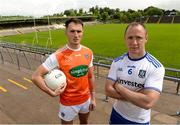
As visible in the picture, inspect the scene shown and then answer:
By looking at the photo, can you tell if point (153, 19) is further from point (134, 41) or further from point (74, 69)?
point (134, 41)

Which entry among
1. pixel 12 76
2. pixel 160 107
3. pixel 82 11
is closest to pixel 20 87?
pixel 12 76

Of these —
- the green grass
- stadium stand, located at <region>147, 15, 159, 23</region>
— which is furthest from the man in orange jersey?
stadium stand, located at <region>147, 15, 159, 23</region>

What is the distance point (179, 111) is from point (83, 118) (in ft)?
13.5

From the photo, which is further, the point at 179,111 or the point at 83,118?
the point at 179,111

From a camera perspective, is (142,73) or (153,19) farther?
(153,19)

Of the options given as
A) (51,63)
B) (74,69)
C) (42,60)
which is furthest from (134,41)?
(42,60)

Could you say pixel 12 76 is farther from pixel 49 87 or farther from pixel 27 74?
pixel 49 87

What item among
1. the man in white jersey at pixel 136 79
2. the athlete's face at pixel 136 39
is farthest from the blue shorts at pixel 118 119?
the athlete's face at pixel 136 39

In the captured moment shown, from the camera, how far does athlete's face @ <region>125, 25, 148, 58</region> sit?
3490 mm

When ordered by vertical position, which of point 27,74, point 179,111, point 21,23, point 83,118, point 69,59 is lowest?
point 21,23

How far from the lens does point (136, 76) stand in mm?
3576

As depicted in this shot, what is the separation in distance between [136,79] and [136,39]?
0.50 metres

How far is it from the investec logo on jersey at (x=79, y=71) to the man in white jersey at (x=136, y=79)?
0.90 m

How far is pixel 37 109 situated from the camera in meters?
8.84
